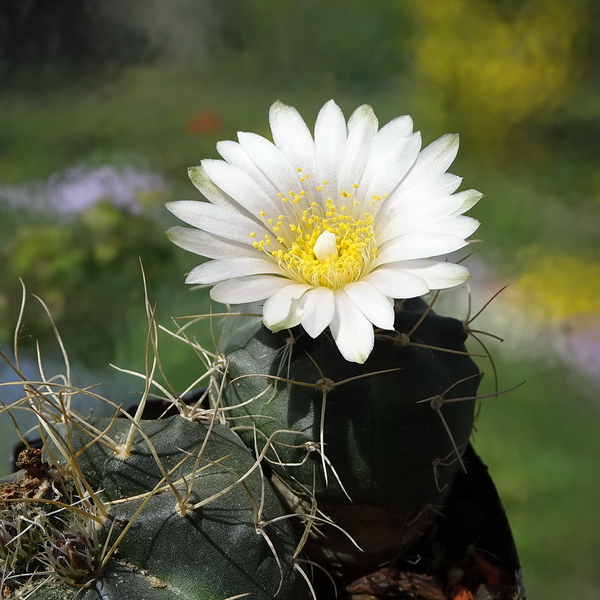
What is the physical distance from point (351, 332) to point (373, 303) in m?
0.02

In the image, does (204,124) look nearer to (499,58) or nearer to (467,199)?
(499,58)

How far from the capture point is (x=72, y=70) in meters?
1.84

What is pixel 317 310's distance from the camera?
47cm

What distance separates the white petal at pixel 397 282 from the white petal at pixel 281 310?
6cm

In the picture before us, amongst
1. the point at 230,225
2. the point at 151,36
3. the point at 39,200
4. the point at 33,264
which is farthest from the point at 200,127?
the point at 230,225

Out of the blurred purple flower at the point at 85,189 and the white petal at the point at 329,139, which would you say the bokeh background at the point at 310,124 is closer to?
the blurred purple flower at the point at 85,189

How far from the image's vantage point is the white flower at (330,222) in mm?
473

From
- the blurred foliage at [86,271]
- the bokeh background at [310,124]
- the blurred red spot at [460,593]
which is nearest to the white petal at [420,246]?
the blurred red spot at [460,593]

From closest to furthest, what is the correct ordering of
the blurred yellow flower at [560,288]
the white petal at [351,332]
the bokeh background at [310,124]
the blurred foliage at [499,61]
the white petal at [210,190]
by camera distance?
the white petal at [351,332] → the white petal at [210,190] → the bokeh background at [310,124] → the blurred yellow flower at [560,288] → the blurred foliage at [499,61]

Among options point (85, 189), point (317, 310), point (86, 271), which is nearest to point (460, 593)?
point (317, 310)

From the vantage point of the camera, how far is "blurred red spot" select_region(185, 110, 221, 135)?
1851 millimetres

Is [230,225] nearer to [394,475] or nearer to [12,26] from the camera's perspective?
[394,475]

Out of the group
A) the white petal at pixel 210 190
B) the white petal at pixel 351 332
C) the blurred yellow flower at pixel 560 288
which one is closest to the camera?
the white petal at pixel 351 332

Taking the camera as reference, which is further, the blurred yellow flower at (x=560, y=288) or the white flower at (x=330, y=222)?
the blurred yellow flower at (x=560, y=288)
